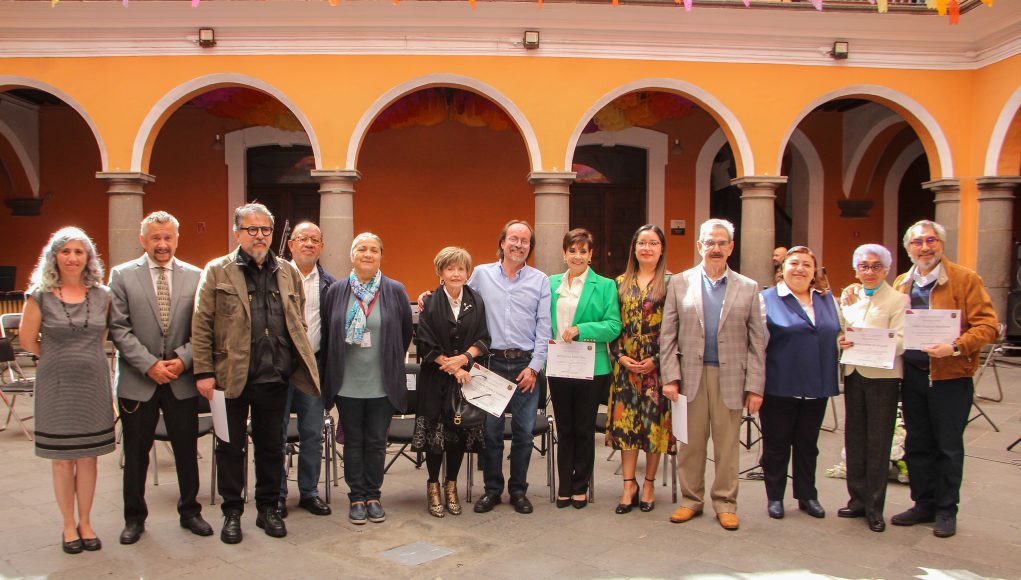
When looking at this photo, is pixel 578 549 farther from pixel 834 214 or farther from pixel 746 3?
pixel 834 214

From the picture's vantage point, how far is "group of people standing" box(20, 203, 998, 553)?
159 inches

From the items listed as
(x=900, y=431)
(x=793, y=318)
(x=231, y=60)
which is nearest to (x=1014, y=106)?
(x=900, y=431)

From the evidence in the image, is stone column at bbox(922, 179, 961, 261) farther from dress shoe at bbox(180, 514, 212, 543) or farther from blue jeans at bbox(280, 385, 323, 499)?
dress shoe at bbox(180, 514, 212, 543)

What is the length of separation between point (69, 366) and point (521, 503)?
2.64 metres

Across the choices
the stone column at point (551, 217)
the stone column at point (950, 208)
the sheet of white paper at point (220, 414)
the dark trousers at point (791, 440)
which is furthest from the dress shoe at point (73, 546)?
the stone column at point (950, 208)

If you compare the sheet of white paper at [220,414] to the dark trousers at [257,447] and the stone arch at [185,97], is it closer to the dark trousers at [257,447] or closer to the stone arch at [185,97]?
the dark trousers at [257,447]

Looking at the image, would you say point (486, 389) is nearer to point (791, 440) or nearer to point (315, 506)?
point (315, 506)

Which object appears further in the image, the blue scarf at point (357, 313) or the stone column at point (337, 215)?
the stone column at point (337, 215)

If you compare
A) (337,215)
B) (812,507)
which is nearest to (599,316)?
(812,507)

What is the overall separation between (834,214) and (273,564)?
12712 millimetres

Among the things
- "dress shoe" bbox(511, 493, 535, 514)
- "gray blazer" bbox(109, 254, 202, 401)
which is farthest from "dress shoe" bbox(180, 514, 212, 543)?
"dress shoe" bbox(511, 493, 535, 514)

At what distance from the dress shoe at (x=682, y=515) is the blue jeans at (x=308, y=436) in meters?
2.19

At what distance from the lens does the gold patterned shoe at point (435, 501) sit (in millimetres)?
4602

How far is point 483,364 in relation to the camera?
15.5 feet
